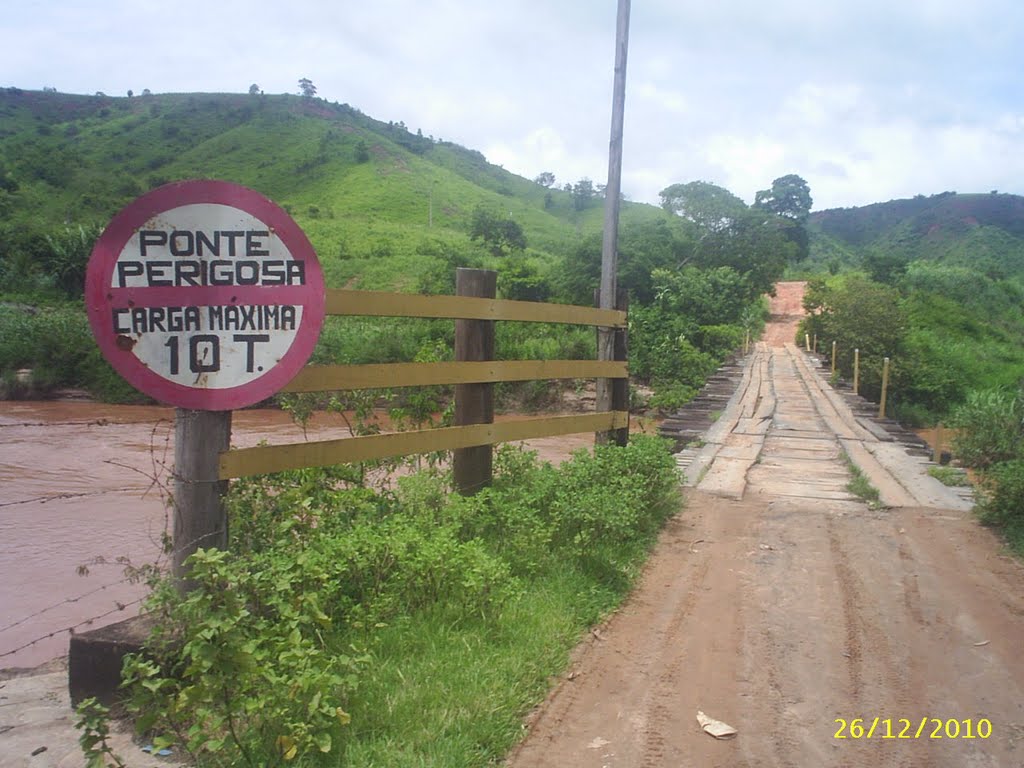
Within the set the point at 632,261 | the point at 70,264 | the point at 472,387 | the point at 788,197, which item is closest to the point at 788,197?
the point at 788,197

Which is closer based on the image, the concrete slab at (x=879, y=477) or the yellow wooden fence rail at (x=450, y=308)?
the yellow wooden fence rail at (x=450, y=308)

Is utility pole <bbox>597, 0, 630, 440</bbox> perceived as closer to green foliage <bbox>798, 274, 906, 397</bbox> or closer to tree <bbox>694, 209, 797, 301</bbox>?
green foliage <bbox>798, 274, 906, 397</bbox>

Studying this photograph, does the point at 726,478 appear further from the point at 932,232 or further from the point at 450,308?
the point at 932,232

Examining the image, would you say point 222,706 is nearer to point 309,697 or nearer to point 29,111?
point 309,697

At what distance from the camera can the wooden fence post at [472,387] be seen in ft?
Answer: 15.2

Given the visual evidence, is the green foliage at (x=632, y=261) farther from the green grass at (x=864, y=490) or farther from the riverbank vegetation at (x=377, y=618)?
the riverbank vegetation at (x=377, y=618)

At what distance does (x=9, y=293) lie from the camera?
2706 centimetres

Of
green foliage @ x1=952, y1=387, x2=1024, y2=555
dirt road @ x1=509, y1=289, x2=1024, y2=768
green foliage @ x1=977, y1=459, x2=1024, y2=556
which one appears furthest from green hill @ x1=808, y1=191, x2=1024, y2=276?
dirt road @ x1=509, y1=289, x2=1024, y2=768

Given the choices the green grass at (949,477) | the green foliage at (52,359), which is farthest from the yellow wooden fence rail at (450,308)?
the green foliage at (52,359)

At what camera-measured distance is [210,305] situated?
2912 millimetres

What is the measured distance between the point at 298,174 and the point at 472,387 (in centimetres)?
5903

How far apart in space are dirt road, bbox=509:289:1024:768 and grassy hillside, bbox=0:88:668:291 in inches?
1029

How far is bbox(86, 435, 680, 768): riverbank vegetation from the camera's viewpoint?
2375 millimetres
